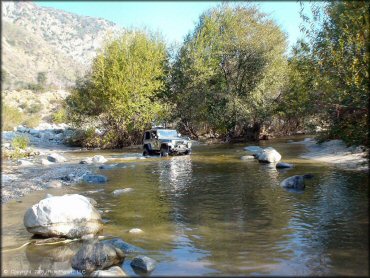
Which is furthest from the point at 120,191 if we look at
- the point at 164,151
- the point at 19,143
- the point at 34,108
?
the point at 34,108

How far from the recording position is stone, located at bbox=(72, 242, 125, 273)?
7.00 m

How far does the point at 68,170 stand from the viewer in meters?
19.4

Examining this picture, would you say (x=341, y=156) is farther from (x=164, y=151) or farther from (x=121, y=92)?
(x=121, y=92)

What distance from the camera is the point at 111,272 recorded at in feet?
21.2

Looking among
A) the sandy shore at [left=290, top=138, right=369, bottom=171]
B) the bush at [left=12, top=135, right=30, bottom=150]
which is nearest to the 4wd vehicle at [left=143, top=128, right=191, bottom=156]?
the sandy shore at [left=290, top=138, right=369, bottom=171]

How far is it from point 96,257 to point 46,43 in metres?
123

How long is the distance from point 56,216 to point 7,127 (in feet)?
124

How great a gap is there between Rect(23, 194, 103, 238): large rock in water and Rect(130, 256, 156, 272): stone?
219 centimetres

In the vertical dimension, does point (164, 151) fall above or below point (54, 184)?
above

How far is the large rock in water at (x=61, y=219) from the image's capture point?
8.58 meters

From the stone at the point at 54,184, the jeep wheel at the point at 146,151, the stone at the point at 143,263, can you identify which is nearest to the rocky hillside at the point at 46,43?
the jeep wheel at the point at 146,151

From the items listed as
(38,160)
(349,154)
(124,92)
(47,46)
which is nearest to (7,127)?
(124,92)

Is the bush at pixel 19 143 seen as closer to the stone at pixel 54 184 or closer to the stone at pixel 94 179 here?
the stone at pixel 94 179

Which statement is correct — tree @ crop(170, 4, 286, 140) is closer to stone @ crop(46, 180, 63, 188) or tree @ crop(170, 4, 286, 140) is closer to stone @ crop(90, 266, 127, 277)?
stone @ crop(46, 180, 63, 188)
